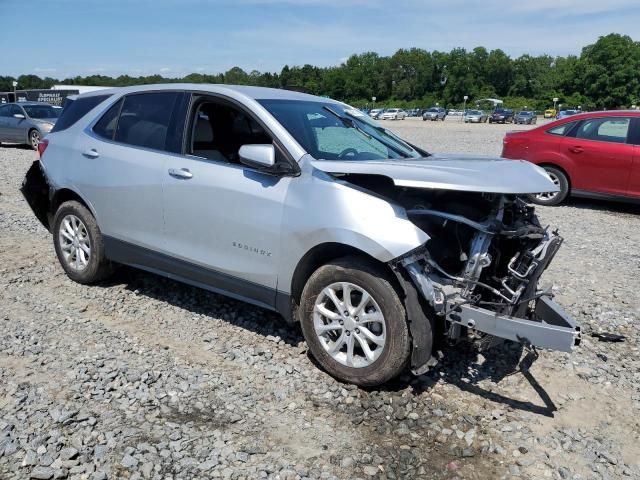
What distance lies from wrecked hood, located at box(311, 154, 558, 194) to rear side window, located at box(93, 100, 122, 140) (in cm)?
229

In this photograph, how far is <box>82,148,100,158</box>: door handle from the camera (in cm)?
509

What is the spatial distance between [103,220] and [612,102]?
10623 centimetres

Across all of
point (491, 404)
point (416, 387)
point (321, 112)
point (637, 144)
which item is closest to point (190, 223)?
point (321, 112)

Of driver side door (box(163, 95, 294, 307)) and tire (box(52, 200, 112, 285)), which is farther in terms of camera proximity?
tire (box(52, 200, 112, 285))

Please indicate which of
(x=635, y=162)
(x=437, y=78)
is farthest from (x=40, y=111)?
(x=437, y=78)

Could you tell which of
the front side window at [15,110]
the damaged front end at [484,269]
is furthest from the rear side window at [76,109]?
the front side window at [15,110]

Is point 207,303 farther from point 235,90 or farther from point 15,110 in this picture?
point 15,110

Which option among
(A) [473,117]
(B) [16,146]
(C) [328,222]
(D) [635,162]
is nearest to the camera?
(C) [328,222]

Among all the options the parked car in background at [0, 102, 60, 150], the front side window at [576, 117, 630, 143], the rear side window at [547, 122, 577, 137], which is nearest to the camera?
the front side window at [576, 117, 630, 143]

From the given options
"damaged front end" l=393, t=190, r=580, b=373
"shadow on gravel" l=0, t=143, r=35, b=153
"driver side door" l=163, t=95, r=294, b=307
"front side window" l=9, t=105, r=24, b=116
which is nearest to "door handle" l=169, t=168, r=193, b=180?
"driver side door" l=163, t=95, r=294, b=307

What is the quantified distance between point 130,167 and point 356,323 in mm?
2468

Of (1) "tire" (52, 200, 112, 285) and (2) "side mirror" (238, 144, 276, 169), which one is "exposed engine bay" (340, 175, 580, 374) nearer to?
(2) "side mirror" (238, 144, 276, 169)

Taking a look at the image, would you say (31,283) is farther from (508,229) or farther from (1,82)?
(1,82)

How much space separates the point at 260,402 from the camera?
360 cm
